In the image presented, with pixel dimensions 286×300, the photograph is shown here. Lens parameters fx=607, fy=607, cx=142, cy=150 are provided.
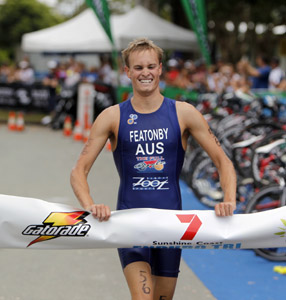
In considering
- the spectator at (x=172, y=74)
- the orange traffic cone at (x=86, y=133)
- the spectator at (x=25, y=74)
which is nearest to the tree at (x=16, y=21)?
the spectator at (x=25, y=74)

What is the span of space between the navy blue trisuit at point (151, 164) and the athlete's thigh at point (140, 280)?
0.14 ft

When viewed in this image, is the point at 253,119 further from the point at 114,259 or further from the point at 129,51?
the point at 129,51

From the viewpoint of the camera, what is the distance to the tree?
71.9 meters

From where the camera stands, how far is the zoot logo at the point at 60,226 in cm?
346

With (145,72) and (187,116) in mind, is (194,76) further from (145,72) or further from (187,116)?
(145,72)

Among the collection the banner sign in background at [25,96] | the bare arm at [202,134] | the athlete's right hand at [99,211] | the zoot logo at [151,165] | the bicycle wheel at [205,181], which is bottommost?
the banner sign in background at [25,96]

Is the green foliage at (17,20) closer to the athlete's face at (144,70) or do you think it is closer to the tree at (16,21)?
the tree at (16,21)

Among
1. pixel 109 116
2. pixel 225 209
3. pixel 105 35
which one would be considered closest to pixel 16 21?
pixel 105 35

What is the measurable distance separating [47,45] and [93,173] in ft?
45.1

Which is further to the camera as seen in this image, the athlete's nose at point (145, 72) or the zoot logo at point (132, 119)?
the zoot logo at point (132, 119)

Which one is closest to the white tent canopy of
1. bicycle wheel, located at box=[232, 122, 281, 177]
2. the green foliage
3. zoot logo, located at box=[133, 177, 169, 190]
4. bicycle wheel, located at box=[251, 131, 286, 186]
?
bicycle wheel, located at box=[232, 122, 281, 177]

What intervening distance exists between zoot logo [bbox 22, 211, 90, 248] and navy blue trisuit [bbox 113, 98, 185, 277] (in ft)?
1.10

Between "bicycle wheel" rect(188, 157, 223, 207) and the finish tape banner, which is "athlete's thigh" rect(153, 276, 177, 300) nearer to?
the finish tape banner

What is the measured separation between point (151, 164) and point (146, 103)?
0.37 metres
